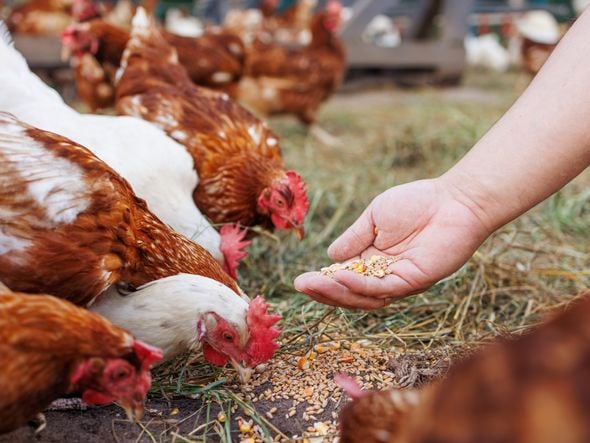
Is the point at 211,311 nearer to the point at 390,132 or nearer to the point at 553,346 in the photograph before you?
the point at 553,346

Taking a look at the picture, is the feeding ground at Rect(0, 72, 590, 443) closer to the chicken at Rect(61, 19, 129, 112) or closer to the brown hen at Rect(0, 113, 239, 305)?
the brown hen at Rect(0, 113, 239, 305)

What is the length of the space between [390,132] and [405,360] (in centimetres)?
382

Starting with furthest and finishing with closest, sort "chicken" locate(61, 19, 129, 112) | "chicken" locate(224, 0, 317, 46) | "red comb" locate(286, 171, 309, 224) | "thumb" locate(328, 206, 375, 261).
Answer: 1. "chicken" locate(224, 0, 317, 46)
2. "chicken" locate(61, 19, 129, 112)
3. "red comb" locate(286, 171, 309, 224)
4. "thumb" locate(328, 206, 375, 261)

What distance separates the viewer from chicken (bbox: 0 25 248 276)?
2412 millimetres

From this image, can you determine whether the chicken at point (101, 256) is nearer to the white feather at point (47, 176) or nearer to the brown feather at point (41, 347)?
the white feather at point (47, 176)

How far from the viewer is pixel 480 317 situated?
7.54ft

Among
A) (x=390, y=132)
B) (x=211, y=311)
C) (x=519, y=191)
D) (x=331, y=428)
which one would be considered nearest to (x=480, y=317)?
(x=519, y=191)

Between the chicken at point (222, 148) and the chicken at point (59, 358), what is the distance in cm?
148

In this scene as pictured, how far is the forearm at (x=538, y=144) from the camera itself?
166 cm

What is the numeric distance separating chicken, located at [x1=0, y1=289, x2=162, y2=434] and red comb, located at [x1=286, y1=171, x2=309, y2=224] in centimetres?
145

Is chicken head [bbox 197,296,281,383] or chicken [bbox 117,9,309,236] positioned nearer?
chicken head [bbox 197,296,281,383]

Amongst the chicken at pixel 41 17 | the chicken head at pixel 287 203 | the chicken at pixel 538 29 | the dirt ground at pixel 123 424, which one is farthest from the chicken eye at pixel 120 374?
the chicken at pixel 538 29

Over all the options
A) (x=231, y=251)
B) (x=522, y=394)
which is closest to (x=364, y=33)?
(x=231, y=251)

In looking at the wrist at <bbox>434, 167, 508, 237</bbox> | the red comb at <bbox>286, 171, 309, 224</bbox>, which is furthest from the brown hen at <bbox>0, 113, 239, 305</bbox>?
the red comb at <bbox>286, 171, 309, 224</bbox>
